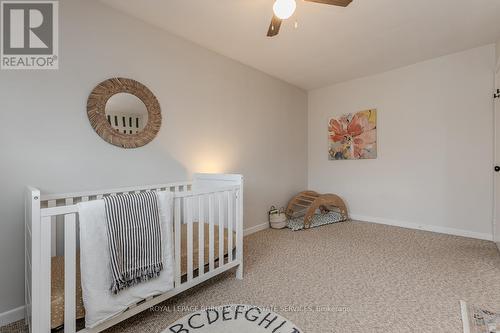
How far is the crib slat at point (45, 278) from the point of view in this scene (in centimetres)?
108

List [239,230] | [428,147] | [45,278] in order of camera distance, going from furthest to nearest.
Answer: [428,147] → [239,230] → [45,278]

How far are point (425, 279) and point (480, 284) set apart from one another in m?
0.36

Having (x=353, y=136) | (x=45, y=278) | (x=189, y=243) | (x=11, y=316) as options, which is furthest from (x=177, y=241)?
(x=353, y=136)

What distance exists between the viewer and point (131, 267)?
131cm

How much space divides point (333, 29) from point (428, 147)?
2042 millimetres

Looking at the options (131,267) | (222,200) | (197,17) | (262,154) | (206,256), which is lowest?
(206,256)

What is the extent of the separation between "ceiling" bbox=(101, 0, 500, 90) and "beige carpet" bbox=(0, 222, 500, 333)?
87.4 inches

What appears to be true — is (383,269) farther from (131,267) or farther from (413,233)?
(131,267)

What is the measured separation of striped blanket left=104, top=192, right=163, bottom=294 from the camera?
4.10ft

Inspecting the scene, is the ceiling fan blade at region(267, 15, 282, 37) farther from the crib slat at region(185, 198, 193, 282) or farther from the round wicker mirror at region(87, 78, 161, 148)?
the crib slat at region(185, 198, 193, 282)

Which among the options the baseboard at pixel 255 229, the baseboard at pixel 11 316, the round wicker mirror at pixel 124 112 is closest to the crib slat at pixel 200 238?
the round wicker mirror at pixel 124 112

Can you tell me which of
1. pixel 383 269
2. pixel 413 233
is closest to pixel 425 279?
pixel 383 269

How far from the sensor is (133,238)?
1.33 m

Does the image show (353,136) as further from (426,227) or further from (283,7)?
(283,7)
